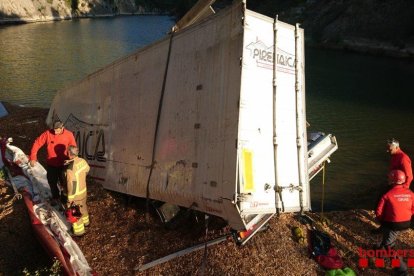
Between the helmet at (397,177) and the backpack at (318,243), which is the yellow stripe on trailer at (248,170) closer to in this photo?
the backpack at (318,243)

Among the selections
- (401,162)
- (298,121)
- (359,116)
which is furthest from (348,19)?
(298,121)

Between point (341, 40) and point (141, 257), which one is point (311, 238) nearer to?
point (141, 257)

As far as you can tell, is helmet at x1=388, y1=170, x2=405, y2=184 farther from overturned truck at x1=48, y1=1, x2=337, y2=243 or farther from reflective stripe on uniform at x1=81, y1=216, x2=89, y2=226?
reflective stripe on uniform at x1=81, y1=216, x2=89, y2=226

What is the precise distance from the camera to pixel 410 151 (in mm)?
15680

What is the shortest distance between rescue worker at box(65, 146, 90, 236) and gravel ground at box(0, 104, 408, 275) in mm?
311

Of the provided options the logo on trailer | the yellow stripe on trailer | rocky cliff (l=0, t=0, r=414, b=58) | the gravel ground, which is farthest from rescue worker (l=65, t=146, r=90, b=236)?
rocky cliff (l=0, t=0, r=414, b=58)

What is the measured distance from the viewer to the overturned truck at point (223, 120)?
6.03 metres

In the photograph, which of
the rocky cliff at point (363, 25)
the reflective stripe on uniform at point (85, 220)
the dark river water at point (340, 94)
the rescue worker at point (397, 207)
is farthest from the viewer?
the rocky cliff at point (363, 25)

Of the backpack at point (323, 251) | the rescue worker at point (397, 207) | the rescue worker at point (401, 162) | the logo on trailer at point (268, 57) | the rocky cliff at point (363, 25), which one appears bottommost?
the backpack at point (323, 251)

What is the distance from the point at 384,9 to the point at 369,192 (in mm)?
42899

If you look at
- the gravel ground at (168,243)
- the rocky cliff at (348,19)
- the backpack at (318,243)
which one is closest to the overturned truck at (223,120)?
the gravel ground at (168,243)

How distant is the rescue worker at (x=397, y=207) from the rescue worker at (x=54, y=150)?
6.66m

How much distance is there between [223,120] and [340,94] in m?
21.6

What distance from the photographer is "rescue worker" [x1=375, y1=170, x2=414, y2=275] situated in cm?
680
